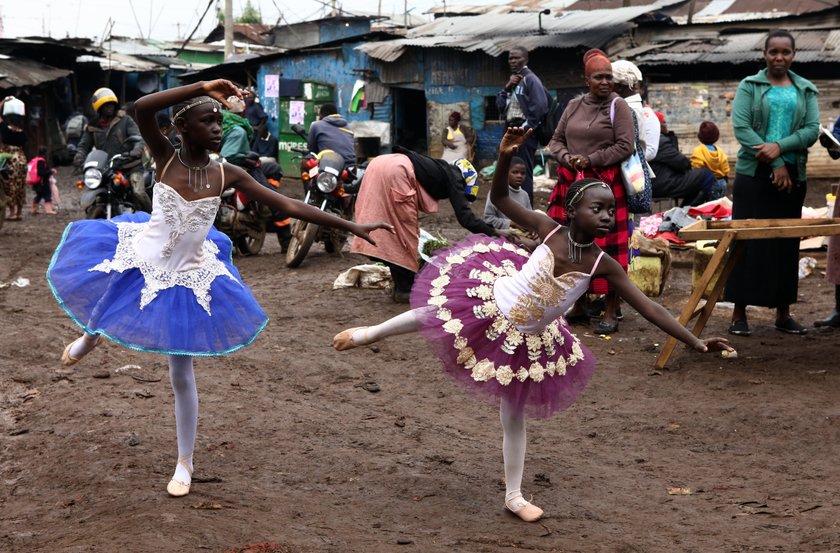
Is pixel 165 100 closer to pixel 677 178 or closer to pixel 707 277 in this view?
pixel 707 277

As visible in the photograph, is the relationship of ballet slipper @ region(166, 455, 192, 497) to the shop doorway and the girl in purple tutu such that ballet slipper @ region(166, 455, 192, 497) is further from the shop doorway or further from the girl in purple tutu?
the shop doorway

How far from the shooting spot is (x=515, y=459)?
4816mm

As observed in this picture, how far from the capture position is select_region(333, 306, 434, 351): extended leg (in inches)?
196

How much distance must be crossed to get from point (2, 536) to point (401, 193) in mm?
5526

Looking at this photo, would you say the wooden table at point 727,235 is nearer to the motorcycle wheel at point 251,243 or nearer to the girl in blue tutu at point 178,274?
the girl in blue tutu at point 178,274

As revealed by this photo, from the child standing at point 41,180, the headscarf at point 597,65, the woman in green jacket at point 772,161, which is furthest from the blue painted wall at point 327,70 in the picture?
the woman in green jacket at point 772,161

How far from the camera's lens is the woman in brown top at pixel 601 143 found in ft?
26.9

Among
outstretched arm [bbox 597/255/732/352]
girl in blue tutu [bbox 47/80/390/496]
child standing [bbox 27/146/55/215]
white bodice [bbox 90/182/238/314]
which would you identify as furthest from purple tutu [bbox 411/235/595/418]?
child standing [bbox 27/146/55/215]

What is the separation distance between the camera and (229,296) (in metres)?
5.01

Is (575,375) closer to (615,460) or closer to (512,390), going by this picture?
(512,390)

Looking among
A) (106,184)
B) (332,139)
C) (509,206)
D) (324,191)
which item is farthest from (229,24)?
(509,206)

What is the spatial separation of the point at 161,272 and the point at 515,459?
1.88 metres

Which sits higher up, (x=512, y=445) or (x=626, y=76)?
(x=626, y=76)

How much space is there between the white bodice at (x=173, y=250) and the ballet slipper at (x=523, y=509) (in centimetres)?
169
